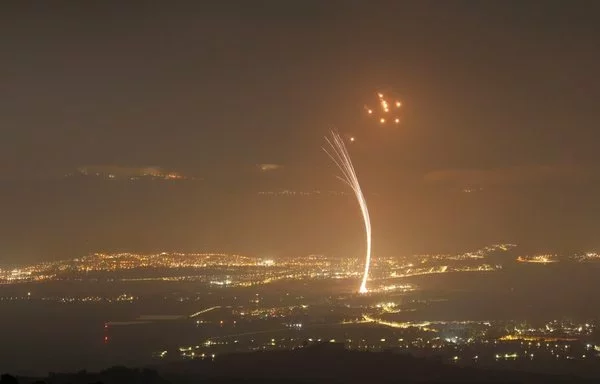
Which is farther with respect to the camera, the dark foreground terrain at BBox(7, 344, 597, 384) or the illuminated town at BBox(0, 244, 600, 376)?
the illuminated town at BBox(0, 244, 600, 376)

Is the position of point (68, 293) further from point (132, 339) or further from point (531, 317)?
point (531, 317)

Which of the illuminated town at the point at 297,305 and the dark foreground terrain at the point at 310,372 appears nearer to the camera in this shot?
the dark foreground terrain at the point at 310,372

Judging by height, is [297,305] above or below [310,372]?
above

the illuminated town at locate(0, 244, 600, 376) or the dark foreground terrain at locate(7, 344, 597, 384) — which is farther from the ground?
the illuminated town at locate(0, 244, 600, 376)

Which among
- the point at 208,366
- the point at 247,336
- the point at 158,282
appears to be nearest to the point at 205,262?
the point at 158,282

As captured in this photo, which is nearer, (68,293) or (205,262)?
(68,293)

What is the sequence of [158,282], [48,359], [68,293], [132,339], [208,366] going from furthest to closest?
[158,282] → [68,293] → [132,339] → [48,359] → [208,366]

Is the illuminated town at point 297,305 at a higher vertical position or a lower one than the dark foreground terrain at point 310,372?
higher

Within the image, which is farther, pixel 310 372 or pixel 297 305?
pixel 297 305
